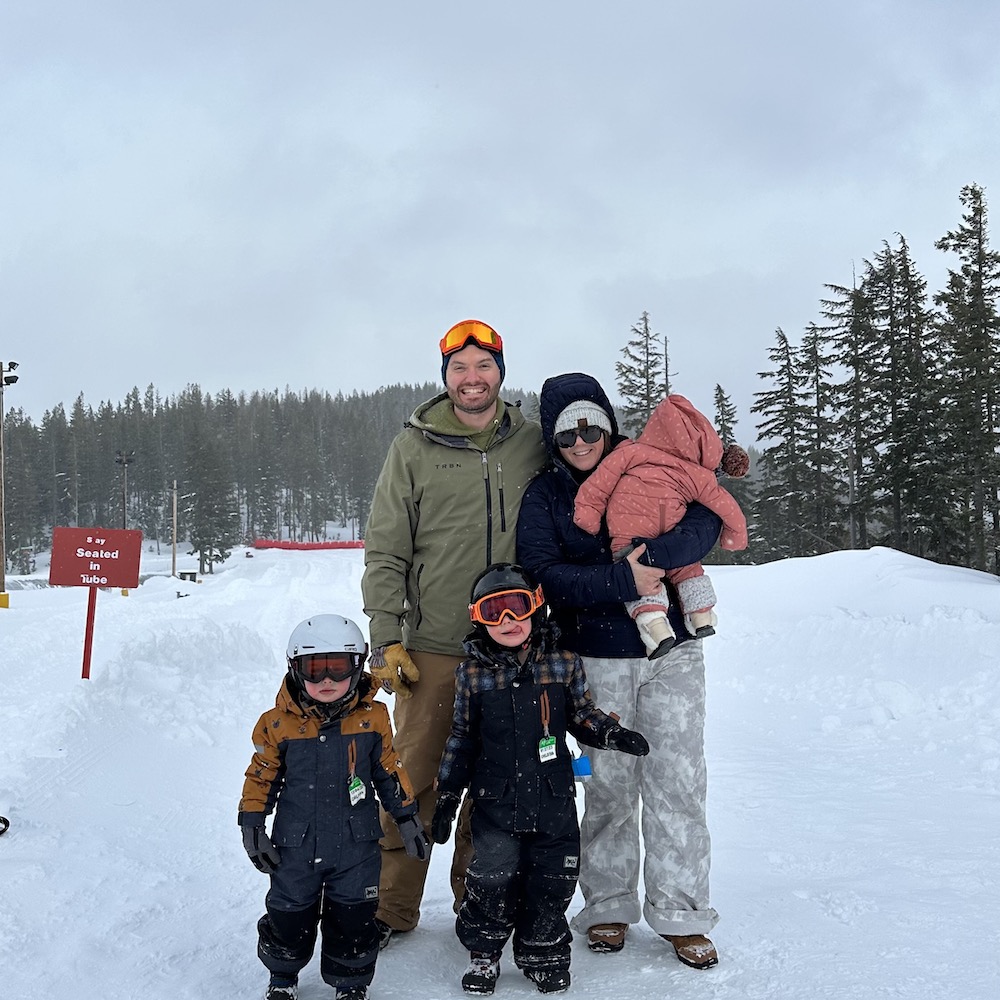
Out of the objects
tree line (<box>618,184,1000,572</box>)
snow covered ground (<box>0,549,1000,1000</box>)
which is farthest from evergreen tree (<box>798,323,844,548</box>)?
snow covered ground (<box>0,549,1000,1000</box>)

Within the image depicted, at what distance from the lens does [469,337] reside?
3.59m

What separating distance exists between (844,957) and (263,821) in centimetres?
211

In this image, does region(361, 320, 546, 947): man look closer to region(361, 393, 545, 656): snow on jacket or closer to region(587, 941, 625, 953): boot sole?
region(361, 393, 545, 656): snow on jacket

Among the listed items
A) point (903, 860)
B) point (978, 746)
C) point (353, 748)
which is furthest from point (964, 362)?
point (353, 748)

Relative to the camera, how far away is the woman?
319 centimetres

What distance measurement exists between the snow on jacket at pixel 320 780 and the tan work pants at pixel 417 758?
461mm

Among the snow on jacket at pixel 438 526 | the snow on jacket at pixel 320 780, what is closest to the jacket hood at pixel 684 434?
the snow on jacket at pixel 438 526

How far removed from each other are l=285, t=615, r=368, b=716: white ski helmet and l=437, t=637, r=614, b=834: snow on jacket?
426mm

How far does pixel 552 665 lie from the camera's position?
3184 mm

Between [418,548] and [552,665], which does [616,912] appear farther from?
[418,548]

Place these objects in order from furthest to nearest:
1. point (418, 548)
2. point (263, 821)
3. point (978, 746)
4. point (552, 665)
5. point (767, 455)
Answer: point (767, 455)
point (978, 746)
point (418, 548)
point (552, 665)
point (263, 821)

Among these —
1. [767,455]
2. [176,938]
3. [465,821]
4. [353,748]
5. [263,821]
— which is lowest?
[176,938]

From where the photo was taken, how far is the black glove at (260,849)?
8.95 feet

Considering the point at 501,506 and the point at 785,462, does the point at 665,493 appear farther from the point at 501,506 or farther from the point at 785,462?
the point at 785,462
